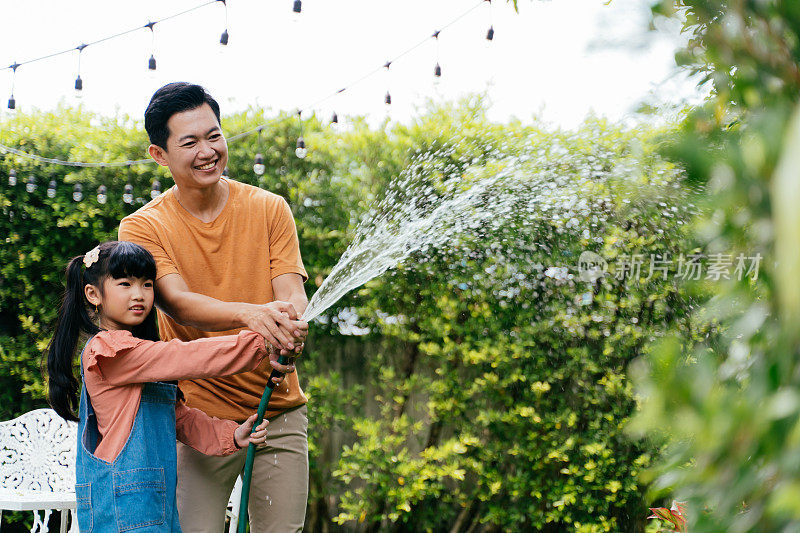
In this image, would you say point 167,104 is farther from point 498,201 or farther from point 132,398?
point 498,201

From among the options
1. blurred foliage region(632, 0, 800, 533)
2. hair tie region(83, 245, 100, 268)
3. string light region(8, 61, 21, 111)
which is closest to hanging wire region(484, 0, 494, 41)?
hair tie region(83, 245, 100, 268)

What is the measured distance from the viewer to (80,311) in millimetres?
2254

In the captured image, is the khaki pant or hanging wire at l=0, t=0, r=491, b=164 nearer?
the khaki pant

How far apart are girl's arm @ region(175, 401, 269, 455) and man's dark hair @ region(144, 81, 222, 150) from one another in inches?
32.1

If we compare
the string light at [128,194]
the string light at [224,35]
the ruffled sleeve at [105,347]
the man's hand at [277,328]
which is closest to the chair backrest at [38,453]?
the string light at [128,194]

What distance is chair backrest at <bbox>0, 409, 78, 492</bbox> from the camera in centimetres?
362

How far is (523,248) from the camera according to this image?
407cm

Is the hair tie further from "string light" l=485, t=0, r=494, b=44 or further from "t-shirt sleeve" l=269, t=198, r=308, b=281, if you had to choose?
"string light" l=485, t=0, r=494, b=44

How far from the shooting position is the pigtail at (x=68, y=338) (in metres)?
2.26

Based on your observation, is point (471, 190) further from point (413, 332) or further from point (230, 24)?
point (230, 24)

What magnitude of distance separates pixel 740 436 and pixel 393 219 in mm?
2991

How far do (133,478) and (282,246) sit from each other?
0.81 metres

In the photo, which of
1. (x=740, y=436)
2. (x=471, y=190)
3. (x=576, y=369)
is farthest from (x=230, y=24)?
(x=740, y=436)

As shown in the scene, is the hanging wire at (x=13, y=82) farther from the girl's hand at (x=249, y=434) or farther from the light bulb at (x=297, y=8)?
the girl's hand at (x=249, y=434)
